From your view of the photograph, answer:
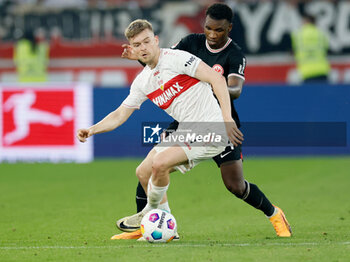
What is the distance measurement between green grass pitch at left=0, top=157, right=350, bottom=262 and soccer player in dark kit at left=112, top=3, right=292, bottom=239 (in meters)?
0.22

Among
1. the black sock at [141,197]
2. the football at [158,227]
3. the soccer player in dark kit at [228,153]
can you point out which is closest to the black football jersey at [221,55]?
the soccer player in dark kit at [228,153]

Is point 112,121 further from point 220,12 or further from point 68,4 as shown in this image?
point 68,4

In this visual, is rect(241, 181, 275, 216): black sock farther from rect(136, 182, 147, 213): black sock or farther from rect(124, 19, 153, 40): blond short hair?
rect(124, 19, 153, 40): blond short hair

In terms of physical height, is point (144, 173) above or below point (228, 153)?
below

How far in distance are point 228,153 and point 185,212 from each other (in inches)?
85.7

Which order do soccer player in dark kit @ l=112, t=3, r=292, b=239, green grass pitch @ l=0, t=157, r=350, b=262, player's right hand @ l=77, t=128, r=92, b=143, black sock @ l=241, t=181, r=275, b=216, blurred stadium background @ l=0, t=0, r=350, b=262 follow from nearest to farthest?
green grass pitch @ l=0, t=157, r=350, b=262, player's right hand @ l=77, t=128, r=92, b=143, blurred stadium background @ l=0, t=0, r=350, b=262, soccer player in dark kit @ l=112, t=3, r=292, b=239, black sock @ l=241, t=181, r=275, b=216

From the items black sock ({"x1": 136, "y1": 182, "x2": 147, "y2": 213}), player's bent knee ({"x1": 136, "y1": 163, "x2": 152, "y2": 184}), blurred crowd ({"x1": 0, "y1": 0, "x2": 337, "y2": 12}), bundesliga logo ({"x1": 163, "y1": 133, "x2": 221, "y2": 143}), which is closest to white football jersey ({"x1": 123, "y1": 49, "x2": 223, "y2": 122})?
bundesliga logo ({"x1": 163, "y1": 133, "x2": 221, "y2": 143})

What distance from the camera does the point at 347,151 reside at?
1423 cm

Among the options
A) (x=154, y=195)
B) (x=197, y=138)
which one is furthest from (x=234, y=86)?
(x=154, y=195)

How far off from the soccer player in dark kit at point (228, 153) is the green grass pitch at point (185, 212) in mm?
225

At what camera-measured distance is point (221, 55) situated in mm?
7441

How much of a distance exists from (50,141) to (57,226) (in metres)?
6.02

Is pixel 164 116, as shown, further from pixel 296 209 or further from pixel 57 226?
pixel 57 226

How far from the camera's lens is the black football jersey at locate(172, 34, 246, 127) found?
7332mm
